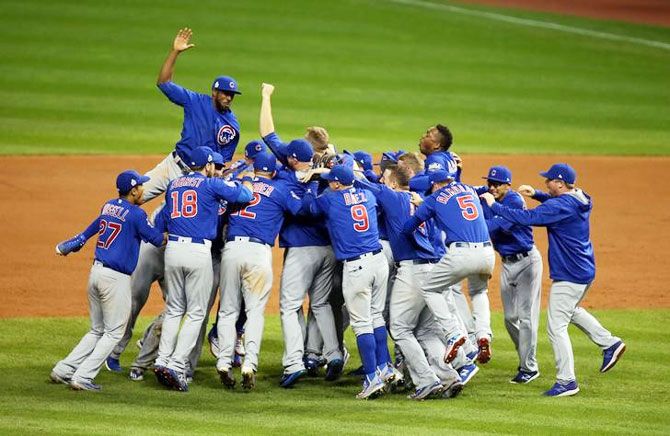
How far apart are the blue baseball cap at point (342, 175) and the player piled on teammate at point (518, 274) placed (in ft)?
4.80

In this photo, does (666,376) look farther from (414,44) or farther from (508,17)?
(508,17)

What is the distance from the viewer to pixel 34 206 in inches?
691

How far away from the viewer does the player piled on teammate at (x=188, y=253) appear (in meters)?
10.7

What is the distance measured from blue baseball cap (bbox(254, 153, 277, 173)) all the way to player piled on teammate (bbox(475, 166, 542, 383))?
197 centimetres

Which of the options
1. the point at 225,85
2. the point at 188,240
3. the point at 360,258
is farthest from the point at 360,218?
the point at 225,85

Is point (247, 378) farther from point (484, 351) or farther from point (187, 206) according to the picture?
point (484, 351)

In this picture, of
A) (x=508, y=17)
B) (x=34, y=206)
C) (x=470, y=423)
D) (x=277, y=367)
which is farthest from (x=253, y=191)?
(x=508, y=17)

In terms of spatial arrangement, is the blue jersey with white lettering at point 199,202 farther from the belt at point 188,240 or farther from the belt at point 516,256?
the belt at point 516,256

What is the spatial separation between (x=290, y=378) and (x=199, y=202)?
1694 mm

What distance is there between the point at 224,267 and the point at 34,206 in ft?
24.1

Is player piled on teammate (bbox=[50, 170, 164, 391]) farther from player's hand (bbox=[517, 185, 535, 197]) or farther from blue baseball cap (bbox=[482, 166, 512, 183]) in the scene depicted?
player's hand (bbox=[517, 185, 535, 197])

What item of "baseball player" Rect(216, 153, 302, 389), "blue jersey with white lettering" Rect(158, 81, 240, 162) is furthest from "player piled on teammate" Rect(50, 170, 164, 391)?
"blue jersey with white lettering" Rect(158, 81, 240, 162)

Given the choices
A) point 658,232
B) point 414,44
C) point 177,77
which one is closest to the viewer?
point 658,232

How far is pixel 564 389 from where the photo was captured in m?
10.6
